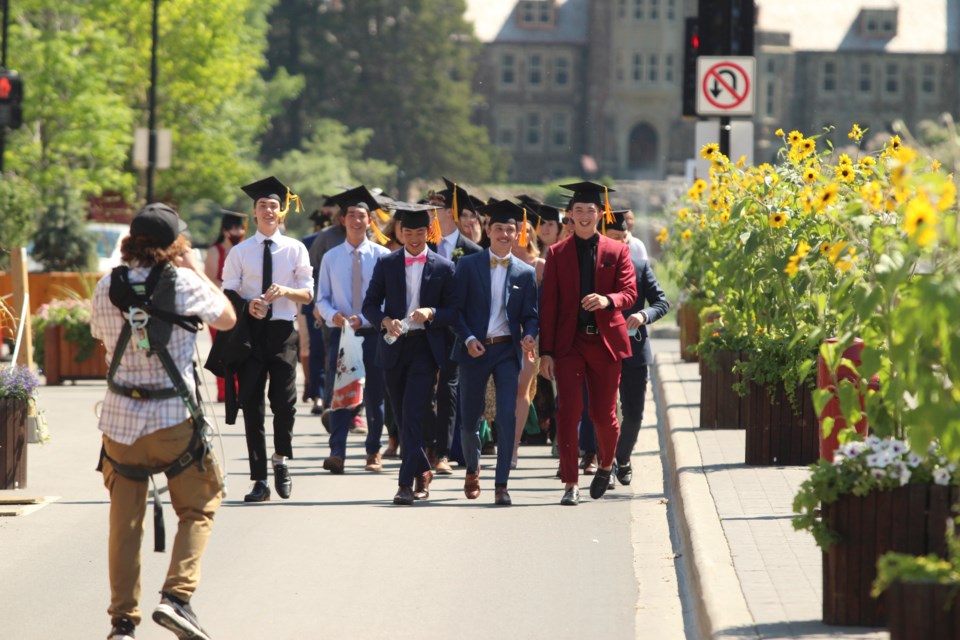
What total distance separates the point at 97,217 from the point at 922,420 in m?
44.7

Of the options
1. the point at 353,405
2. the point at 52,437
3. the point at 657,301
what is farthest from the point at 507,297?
the point at 52,437

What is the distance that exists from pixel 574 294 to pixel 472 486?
1.43m

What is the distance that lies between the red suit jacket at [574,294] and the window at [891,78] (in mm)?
101814

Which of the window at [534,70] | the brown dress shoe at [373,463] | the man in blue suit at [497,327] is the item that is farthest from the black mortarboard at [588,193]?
the window at [534,70]

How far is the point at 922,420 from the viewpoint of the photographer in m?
5.60

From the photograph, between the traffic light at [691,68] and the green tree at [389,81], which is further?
the green tree at [389,81]

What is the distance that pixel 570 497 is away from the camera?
36.6 ft

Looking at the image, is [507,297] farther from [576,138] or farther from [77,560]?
[576,138]

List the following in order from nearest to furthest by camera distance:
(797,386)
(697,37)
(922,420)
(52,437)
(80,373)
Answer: (922,420), (797,386), (52,437), (697,37), (80,373)

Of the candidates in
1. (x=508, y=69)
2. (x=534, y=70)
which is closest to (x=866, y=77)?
(x=534, y=70)

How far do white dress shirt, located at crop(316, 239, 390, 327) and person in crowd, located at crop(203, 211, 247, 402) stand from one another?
3805 mm

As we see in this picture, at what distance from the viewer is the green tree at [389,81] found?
312 feet

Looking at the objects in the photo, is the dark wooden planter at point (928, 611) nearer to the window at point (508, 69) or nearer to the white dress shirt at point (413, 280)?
the white dress shirt at point (413, 280)

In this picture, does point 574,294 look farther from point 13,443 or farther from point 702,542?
point 13,443
